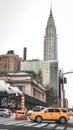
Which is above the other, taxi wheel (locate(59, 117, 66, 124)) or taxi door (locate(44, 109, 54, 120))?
taxi door (locate(44, 109, 54, 120))

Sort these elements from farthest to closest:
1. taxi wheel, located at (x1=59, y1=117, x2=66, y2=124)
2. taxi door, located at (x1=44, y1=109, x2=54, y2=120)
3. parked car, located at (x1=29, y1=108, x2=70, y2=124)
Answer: taxi door, located at (x1=44, y1=109, x2=54, y2=120) → taxi wheel, located at (x1=59, y1=117, x2=66, y2=124) → parked car, located at (x1=29, y1=108, x2=70, y2=124)

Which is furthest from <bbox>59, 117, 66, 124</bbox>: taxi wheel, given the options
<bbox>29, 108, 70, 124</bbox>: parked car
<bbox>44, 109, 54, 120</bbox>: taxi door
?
<bbox>44, 109, 54, 120</bbox>: taxi door

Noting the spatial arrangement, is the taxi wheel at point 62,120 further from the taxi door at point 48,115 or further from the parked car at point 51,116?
the taxi door at point 48,115

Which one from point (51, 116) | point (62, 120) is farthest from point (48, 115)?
point (62, 120)

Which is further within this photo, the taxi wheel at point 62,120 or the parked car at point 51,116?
the taxi wheel at point 62,120

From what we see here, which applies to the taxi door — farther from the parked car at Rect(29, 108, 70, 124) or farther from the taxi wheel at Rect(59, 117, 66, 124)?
the taxi wheel at Rect(59, 117, 66, 124)

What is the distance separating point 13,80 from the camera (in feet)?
468

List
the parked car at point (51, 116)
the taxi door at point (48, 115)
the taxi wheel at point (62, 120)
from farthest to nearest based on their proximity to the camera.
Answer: the taxi door at point (48, 115) → the taxi wheel at point (62, 120) → the parked car at point (51, 116)


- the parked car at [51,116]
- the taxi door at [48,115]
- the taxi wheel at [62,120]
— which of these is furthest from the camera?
the taxi door at [48,115]

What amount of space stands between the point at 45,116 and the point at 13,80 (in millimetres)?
101639

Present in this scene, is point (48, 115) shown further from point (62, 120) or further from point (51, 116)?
point (62, 120)

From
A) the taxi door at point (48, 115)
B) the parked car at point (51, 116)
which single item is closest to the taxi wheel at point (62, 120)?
the parked car at point (51, 116)

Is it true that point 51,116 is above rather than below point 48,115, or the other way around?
below

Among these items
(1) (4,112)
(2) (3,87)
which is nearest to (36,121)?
(1) (4,112)
